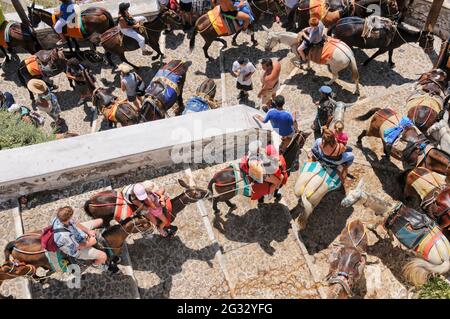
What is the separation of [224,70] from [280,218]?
17.5 ft

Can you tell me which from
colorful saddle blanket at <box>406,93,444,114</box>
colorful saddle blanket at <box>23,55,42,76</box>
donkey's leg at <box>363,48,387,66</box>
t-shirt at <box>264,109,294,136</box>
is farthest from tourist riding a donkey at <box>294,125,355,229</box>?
colorful saddle blanket at <box>23,55,42,76</box>

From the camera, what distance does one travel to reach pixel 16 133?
964 centimetres

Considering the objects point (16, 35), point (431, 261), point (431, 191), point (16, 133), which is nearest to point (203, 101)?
point (16, 133)

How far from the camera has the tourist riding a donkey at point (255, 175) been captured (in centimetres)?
800

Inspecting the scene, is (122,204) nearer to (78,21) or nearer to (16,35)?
(78,21)

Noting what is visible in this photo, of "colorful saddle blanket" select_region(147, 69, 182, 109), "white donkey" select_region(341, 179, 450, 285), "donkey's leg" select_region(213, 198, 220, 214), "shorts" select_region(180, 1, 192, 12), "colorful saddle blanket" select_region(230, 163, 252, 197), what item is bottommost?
"donkey's leg" select_region(213, 198, 220, 214)

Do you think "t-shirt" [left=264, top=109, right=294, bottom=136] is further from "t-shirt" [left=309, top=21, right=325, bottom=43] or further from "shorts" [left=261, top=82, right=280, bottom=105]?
"t-shirt" [left=309, top=21, right=325, bottom=43]

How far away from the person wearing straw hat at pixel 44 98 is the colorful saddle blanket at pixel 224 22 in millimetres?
4823

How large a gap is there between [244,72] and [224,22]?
2.11m

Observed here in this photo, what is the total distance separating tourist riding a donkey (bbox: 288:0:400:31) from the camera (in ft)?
40.8

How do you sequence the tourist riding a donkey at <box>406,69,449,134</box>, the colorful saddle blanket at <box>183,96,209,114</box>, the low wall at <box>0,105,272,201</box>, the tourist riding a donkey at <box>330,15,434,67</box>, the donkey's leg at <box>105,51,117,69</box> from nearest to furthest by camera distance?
the low wall at <box>0,105,272,201</box>, the tourist riding a donkey at <box>406,69,449,134</box>, the colorful saddle blanket at <box>183,96,209,114</box>, the tourist riding a donkey at <box>330,15,434,67</box>, the donkey's leg at <box>105,51,117,69</box>

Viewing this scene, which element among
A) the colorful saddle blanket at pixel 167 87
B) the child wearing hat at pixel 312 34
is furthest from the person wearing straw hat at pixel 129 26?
the child wearing hat at pixel 312 34

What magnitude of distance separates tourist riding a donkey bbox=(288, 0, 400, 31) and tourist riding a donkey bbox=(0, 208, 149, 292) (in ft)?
27.0
